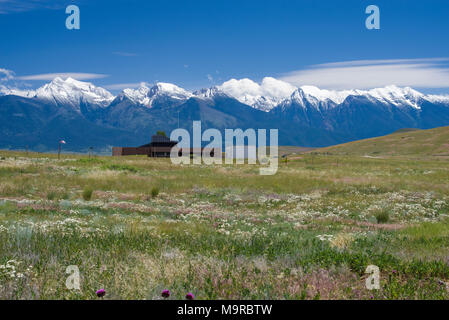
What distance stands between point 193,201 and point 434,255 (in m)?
17.3

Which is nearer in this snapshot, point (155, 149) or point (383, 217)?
point (383, 217)

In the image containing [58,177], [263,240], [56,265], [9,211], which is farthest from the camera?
[58,177]

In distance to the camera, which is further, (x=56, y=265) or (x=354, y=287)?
(x=56, y=265)

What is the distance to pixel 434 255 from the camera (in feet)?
28.9

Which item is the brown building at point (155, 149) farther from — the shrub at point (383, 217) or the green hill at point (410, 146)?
the shrub at point (383, 217)

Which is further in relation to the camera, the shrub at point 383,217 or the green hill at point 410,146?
the green hill at point 410,146

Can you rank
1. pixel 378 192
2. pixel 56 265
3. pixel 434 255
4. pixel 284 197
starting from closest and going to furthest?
pixel 56 265 < pixel 434 255 < pixel 284 197 < pixel 378 192

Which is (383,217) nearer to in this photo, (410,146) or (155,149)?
(155,149)

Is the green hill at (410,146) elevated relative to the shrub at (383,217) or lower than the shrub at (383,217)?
elevated

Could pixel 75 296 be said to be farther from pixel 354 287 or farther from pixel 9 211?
pixel 9 211

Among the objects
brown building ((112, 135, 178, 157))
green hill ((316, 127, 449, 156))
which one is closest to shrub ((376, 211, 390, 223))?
brown building ((112, 135, 178, 157))

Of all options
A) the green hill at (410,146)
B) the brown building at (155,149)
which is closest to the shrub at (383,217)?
the brown building at (155,149)

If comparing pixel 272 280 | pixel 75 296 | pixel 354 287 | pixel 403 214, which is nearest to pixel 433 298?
pixel 354 287

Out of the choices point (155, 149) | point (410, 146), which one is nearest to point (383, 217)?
point (155, 149)
